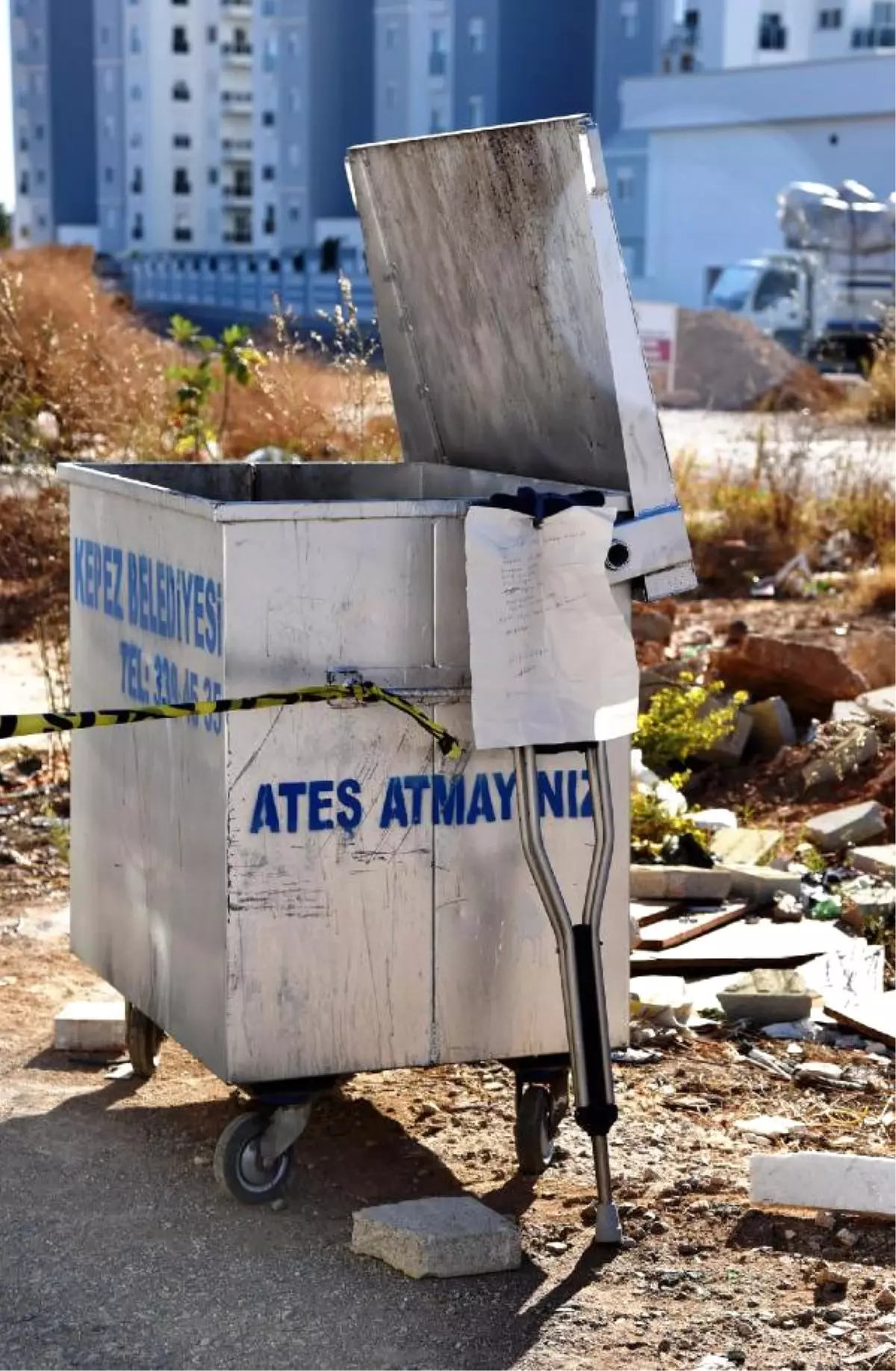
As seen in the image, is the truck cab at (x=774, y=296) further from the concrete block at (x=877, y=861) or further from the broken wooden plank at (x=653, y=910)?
the broken wooden plank at (x=653, y=910)

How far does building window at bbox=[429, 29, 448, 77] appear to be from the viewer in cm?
6656

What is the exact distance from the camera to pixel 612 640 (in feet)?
13.6

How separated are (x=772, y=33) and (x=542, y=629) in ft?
199

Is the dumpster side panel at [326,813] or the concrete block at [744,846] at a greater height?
the dumpster side panel at [326,813]

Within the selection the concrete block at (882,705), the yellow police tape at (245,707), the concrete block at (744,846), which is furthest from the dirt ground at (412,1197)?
the concrete block at (882,705)

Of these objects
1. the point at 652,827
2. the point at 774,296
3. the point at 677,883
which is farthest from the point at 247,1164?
the point at 774,296

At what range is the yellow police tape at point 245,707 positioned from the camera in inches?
155

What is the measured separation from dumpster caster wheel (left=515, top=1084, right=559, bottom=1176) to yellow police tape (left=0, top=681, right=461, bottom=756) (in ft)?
2.66

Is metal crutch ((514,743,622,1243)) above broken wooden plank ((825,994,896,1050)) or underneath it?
above

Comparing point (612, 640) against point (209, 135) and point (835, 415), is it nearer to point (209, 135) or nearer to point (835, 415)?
point (835, 415)

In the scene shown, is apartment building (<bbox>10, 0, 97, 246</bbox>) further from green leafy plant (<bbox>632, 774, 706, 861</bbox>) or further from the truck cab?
green leafy plant (<bbox>632, 774, 706, 861</bbox>)

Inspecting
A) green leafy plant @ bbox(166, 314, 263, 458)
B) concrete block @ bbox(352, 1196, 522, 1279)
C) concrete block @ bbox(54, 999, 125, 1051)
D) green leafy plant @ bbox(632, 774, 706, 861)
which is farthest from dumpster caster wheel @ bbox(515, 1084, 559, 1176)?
green leafy plant @ bbox(166, 314, 263, 458)

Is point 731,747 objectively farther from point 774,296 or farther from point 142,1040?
point 774,296

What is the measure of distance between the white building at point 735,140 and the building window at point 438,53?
31.4 ft
